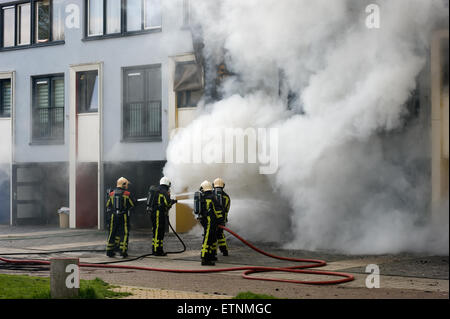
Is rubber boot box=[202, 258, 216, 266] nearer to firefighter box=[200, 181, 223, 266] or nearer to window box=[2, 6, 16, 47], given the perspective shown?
firefighter box=[200, 181, 223, 266]

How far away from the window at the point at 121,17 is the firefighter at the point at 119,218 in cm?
813

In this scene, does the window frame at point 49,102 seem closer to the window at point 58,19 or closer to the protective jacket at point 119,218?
the window at point 58,19

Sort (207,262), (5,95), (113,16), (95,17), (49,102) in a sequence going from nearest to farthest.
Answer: (207,262)
(113,16)
(95,17)
(49,102)
(5,95)

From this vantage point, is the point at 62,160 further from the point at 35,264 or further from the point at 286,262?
the point at 286,262

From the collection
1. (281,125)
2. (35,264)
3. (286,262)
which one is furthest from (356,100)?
(35,264)

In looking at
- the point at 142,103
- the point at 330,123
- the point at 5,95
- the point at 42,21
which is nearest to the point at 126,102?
the point at 142,103

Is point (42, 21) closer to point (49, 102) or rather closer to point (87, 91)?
point (49, 102)

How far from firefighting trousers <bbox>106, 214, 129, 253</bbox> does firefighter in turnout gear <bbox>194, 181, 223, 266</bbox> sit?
200 centimetres

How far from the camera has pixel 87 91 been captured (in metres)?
23.3

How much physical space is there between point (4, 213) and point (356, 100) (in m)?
15.4

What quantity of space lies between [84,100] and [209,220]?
1159cm

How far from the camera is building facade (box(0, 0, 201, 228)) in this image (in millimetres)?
21344

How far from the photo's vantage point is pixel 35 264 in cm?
1288

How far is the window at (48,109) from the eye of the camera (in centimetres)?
2378
